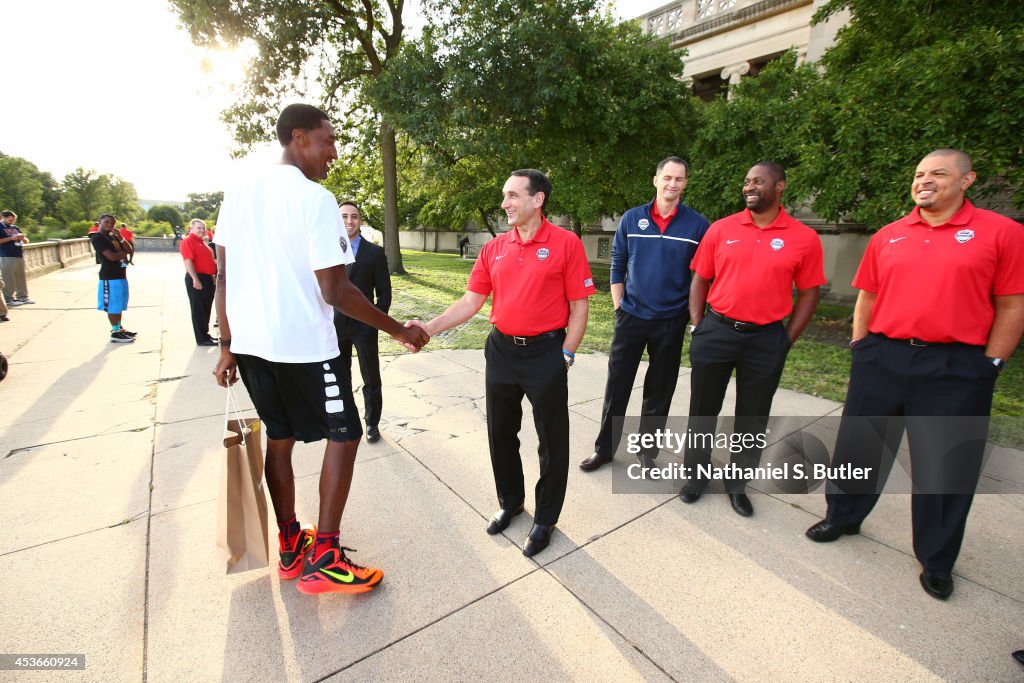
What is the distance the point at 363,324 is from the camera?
3902 mm

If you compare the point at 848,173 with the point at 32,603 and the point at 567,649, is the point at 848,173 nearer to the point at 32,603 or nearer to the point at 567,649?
the point at 567,649

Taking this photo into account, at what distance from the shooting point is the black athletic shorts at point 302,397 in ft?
7.01

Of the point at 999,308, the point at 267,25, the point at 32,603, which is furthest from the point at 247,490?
the point at 267,25

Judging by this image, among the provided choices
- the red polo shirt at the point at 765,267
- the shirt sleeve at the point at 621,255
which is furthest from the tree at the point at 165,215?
the red polo shirt at the point at 765,267

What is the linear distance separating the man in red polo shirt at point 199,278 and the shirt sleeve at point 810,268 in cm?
773

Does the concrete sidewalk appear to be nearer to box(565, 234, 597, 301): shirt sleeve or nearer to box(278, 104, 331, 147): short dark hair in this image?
box(565, 234, 597, 301): shirt sleeve

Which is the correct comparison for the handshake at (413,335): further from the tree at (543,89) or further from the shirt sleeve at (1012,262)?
the tree at (543,89)

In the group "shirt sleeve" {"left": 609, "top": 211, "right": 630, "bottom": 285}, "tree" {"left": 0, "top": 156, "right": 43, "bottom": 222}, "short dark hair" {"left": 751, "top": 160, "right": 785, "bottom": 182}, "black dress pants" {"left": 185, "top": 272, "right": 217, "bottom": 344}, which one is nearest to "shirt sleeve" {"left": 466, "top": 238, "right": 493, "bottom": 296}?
"shirt sleeve" {"left": 609, "top": 211, "right": 630, "bottom": 285}

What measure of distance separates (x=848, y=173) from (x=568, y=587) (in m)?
8.59

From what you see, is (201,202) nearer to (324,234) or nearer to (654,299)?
(654,299)

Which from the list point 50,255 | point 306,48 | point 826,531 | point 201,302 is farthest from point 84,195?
point 826,531

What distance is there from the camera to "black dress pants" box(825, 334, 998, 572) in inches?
90.6

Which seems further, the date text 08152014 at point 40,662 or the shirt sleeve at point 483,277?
the shirt sleeve at point 483,277

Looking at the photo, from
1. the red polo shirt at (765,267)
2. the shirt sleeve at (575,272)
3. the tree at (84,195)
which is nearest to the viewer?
the shirt sleeve at (575,272)
